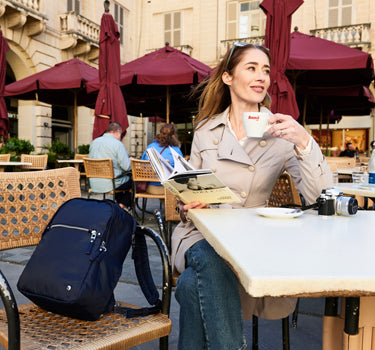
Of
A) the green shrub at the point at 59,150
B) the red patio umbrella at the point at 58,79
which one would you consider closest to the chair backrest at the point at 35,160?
the red patio umbrella at the point at 58,79

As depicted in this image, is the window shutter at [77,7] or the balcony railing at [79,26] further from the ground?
the window shutter at [77,7]

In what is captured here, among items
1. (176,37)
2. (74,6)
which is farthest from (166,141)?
(176,37)

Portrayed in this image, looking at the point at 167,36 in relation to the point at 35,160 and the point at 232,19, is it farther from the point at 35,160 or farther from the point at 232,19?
the point at 35,160

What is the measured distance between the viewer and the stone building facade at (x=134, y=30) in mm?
13148

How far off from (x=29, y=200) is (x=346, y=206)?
131 centimetres

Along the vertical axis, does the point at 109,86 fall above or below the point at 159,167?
above

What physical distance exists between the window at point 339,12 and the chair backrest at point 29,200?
58.1 feet

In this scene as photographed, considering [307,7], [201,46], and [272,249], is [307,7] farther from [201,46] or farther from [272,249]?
[272,249]

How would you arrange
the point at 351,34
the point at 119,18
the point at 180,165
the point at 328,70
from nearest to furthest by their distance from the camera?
the point at 180,165 → the point at 328,70 → the point at 351,34 → the point at 119,18

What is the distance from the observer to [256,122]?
140 cm

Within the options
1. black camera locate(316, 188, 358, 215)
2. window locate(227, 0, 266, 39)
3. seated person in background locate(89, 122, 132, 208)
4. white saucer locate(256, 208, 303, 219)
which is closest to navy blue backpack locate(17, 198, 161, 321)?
white saucer locate(256, 208, 303, 219)

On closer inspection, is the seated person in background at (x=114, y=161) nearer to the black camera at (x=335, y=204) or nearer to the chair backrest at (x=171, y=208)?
the chair backrest at (x=171, y=208)

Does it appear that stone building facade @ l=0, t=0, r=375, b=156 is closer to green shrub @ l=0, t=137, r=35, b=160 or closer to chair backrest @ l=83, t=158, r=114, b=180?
green shrub @ l=0, t=137, r=35, b=160

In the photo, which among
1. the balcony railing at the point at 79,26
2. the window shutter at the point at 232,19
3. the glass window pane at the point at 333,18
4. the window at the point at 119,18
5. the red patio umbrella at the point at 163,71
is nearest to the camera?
the red patio umbrella at the point at 163,71
